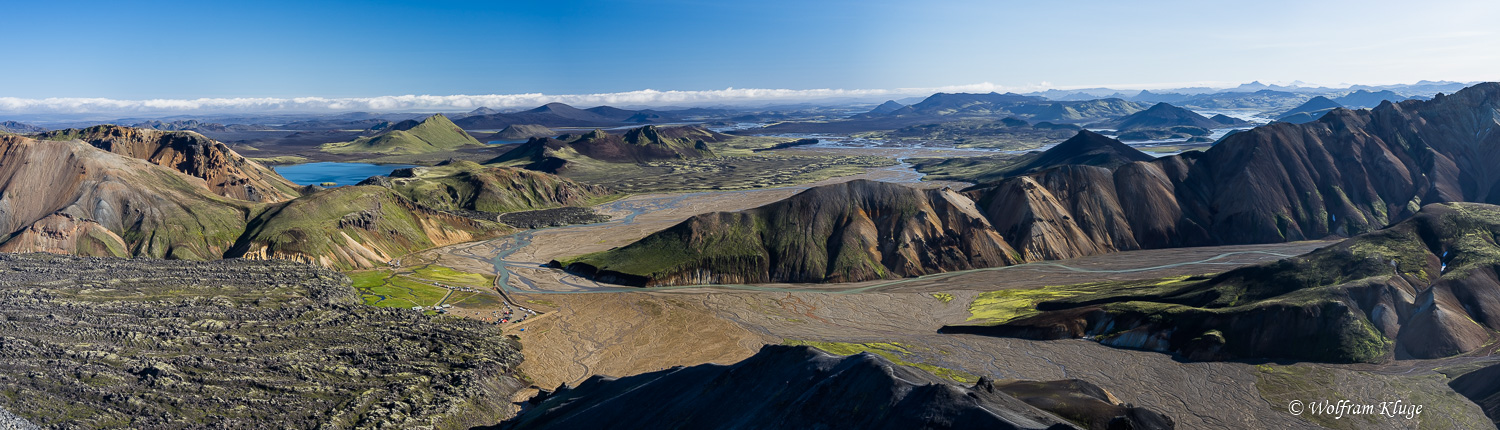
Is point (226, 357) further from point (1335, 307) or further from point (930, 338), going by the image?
point (1335, 307)

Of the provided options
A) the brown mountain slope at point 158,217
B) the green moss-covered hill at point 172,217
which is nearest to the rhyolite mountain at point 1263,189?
the green moss-covered hill at point 172,217

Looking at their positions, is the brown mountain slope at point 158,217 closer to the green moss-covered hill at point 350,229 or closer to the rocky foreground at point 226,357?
the green moss-covered hill at point 350,229

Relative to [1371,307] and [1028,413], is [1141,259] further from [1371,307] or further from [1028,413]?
[1028,413]

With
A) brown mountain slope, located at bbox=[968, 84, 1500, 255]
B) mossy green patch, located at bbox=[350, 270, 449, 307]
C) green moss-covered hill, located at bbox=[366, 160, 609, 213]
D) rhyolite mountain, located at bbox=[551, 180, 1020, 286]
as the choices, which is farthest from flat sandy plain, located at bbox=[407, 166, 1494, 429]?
green moss-covered hill, located at bbox=[366, 160, 609, 213]

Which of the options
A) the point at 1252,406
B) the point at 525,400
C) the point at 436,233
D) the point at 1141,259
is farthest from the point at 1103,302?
the point at 436,233

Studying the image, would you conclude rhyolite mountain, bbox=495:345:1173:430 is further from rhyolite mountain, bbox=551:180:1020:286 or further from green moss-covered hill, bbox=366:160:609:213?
green moss-covered hill, bbox=366:160:609:213

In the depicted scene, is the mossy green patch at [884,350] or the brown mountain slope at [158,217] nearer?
the mossy green patch at [884,350]
